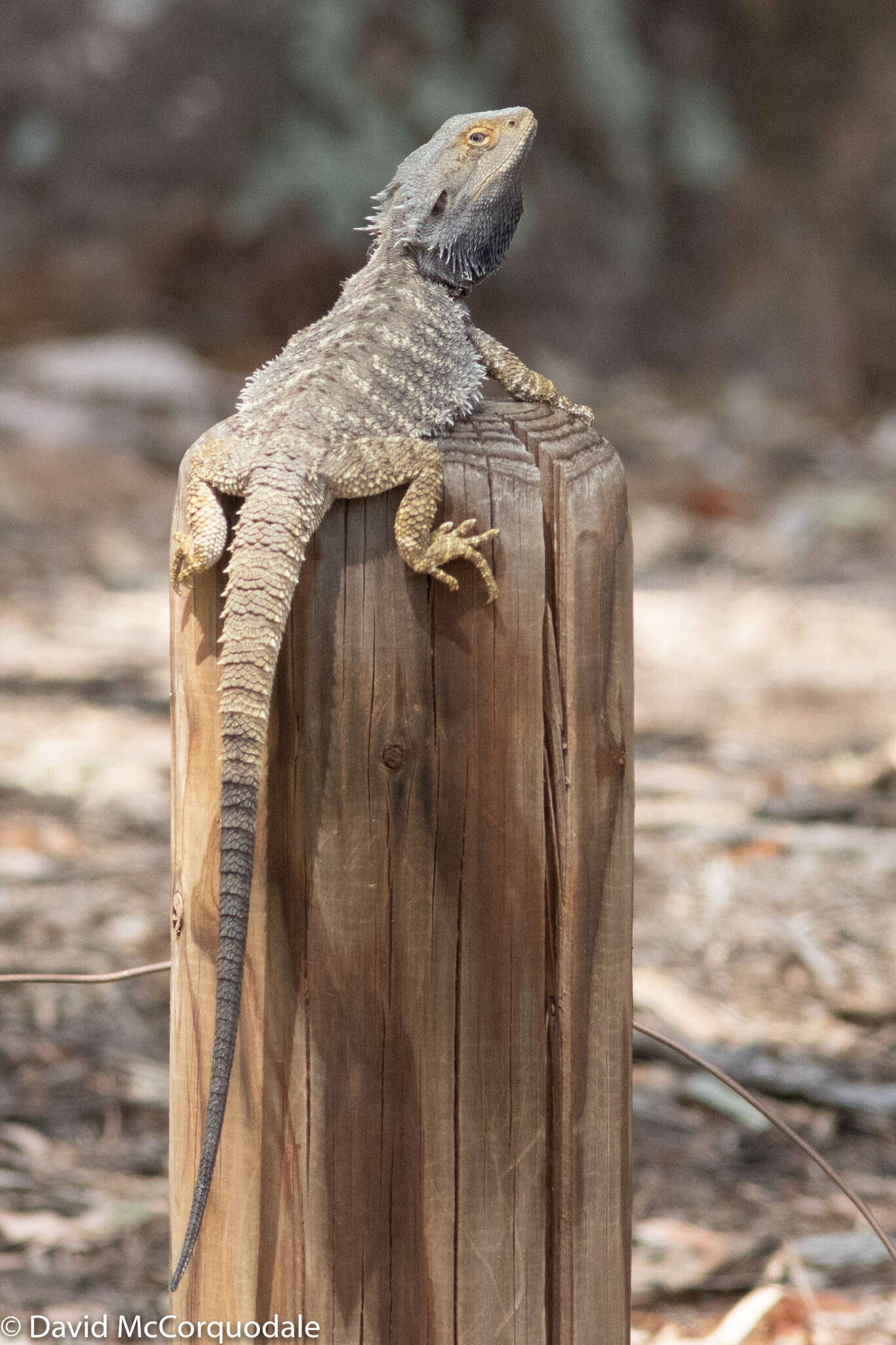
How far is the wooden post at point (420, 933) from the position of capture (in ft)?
5.16

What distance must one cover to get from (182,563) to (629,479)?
31.1ft

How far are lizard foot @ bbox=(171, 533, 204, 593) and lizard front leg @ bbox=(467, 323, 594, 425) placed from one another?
62 centimetres

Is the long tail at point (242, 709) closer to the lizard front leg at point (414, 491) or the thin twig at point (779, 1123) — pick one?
the lizard front leg at point (414, 491)

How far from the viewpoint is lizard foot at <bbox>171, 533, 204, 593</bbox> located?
5.29 feet

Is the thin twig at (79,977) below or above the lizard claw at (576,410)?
below

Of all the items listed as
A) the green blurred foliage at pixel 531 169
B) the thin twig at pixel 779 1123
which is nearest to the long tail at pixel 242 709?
the thin twig at pixel 779 1123

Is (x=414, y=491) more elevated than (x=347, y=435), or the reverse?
(x=347, y=435)

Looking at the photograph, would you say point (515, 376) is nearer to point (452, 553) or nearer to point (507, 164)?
point (507, 164)

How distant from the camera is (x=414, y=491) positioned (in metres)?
1.57

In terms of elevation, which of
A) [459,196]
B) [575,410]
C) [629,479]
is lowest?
[575,410]

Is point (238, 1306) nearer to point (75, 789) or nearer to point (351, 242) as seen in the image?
point (75, 789)

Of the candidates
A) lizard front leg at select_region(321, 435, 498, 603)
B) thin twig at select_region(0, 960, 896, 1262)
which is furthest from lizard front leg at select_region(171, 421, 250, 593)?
thin twig at select_region(0, 960, 896, 1262)

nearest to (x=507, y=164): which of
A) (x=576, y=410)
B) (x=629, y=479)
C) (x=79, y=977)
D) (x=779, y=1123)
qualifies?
(x=576, y=410)

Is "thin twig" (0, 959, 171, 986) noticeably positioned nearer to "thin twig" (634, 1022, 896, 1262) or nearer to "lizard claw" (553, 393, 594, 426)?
"thin twig" (634, 1022, 896, 1262)
